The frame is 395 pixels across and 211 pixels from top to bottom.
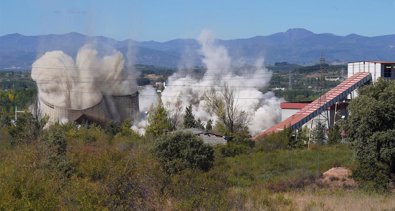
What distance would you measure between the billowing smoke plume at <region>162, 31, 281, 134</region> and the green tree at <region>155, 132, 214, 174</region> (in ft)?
102

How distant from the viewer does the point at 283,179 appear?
27.0 meters

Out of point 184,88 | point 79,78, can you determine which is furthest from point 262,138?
point 184,88

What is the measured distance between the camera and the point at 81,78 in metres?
60.0

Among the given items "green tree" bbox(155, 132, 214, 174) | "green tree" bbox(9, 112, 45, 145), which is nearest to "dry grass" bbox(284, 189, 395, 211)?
"green tree" bbox(155, 132, 214, 174)

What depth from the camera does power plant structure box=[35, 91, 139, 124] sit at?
57.2 m

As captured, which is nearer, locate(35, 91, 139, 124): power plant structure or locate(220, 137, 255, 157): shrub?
locate(220, 137, 255, 157): shrub

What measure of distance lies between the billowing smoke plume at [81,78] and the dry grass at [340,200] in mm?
37943

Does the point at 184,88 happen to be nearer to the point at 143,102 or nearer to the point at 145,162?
the point at 143,102

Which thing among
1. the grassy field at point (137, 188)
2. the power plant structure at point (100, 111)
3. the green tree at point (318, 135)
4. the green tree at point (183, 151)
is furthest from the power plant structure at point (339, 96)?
the green tree at point (183, 151)

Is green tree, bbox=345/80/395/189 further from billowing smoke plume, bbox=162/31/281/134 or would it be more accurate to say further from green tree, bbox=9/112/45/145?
billowing smoke plume, bbox=162/31/281/134

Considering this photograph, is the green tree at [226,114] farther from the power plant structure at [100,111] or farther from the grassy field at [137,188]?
the grassy field at [137,188]

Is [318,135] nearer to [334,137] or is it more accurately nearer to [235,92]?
[334,137]

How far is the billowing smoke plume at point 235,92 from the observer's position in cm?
6196

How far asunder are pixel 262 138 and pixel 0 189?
99.7ft
